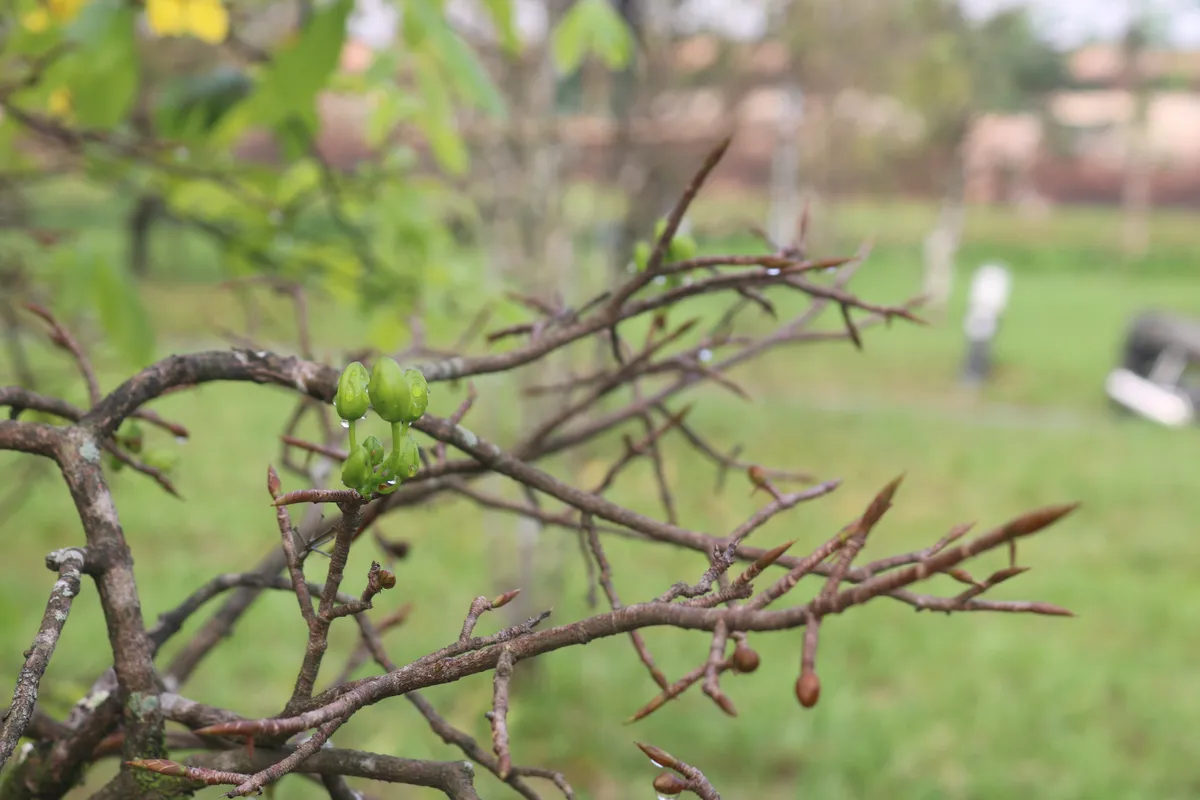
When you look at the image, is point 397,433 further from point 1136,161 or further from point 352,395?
point 1136,161

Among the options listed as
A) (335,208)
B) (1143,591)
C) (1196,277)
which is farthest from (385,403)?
(1196,277)

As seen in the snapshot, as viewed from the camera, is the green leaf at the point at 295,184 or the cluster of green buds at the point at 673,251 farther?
the green leaf at the point at 295,184

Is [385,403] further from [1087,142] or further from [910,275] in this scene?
[1087,142]

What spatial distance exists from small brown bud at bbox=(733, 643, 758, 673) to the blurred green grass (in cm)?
86

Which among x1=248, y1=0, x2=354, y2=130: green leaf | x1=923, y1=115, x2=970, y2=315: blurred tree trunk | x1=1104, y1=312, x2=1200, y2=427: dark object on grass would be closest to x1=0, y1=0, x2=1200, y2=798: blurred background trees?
x1=248, y1=0, x2=354, y2=130: green leaf

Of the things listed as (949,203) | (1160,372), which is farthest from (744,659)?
(949,203)

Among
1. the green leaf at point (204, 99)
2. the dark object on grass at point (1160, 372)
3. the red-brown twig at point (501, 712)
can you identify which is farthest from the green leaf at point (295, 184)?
the dark object on grass at point (1160, 372)

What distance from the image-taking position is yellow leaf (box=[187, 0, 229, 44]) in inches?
72.3

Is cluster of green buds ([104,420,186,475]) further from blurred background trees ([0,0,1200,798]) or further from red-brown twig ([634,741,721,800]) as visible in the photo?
red-brown twig ([634,741,721,800])

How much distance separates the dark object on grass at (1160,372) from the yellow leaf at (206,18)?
30.9ft

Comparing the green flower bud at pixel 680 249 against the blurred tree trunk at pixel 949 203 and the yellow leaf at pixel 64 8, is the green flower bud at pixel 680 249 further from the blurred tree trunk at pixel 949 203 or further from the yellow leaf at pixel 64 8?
the blurred tree trunk at pixel 949 203

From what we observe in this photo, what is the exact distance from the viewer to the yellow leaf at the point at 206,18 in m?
1.84

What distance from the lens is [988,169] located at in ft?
106

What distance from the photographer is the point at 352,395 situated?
57 centimetres
